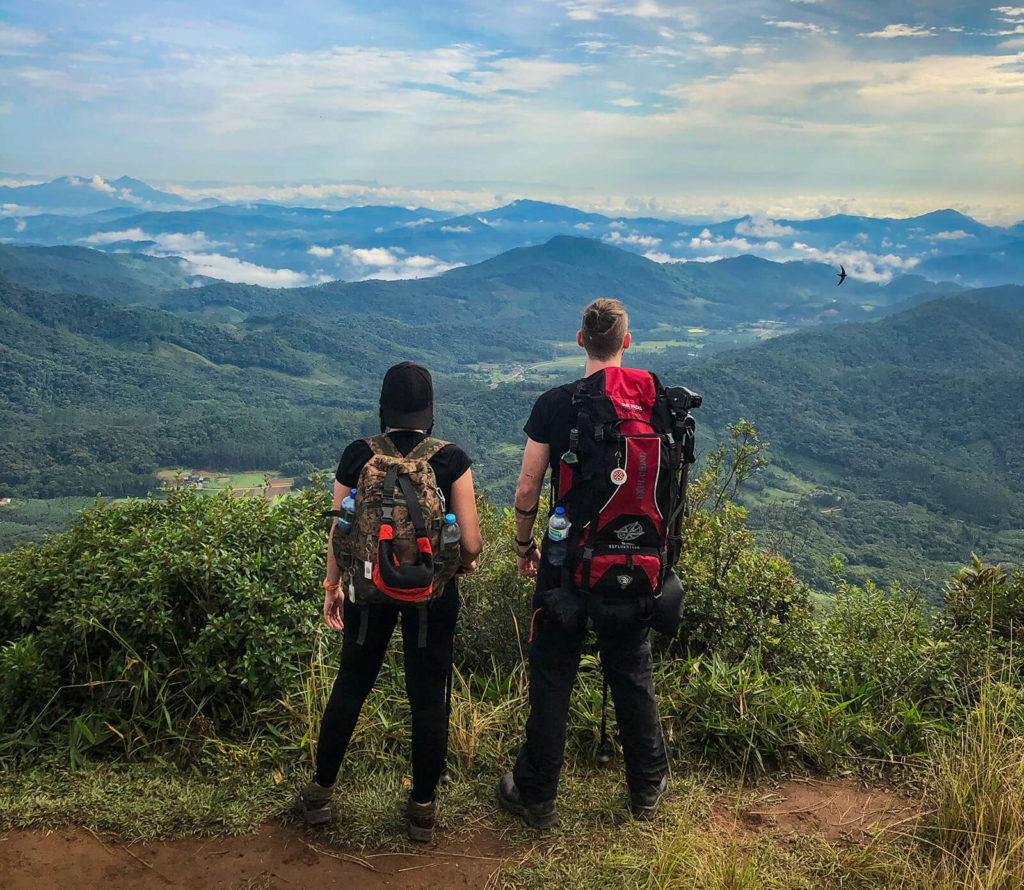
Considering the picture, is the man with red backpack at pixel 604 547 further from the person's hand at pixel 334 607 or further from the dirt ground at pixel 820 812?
the person's hand at pixel 334 607

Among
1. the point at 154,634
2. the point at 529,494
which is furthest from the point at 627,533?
the point at 154,634

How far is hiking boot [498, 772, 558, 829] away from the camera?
3193 millimetres

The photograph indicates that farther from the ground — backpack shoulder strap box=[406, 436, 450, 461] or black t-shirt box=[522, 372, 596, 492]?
black t-shirt box=[522, 372, 596, 492]

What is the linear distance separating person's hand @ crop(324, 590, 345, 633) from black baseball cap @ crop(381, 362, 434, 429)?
850mm

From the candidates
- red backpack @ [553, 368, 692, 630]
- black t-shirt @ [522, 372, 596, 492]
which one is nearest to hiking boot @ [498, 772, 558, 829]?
red backpack @ [553, 368, 692, 630]

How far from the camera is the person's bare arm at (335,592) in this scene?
120 inches

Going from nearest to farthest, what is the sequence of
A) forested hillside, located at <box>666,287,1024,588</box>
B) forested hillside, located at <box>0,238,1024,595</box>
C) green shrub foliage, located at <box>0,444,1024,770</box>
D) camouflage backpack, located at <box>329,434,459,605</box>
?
camouflage backpack, located at <box>329,434,459,605</box>, green shrub foliage, located at <box>0,444,1024,770</box>, forested hillside, located at <box>666,287,1024,588</box>, forested hillside, located at <box>0,238,1024,595</box>

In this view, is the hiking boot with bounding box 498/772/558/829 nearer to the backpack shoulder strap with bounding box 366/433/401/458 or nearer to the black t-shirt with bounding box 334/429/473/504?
the black t-shirt with bounding box 334/429/473/504

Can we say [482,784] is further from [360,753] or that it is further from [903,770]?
[903,770]

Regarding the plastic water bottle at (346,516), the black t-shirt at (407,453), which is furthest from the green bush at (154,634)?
the black t-shirt at (407,453)

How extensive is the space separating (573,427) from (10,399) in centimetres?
18927

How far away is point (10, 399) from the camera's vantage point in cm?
15588

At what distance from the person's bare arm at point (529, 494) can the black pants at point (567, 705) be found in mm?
226

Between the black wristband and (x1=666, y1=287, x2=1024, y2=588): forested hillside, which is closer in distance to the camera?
the black wristband
